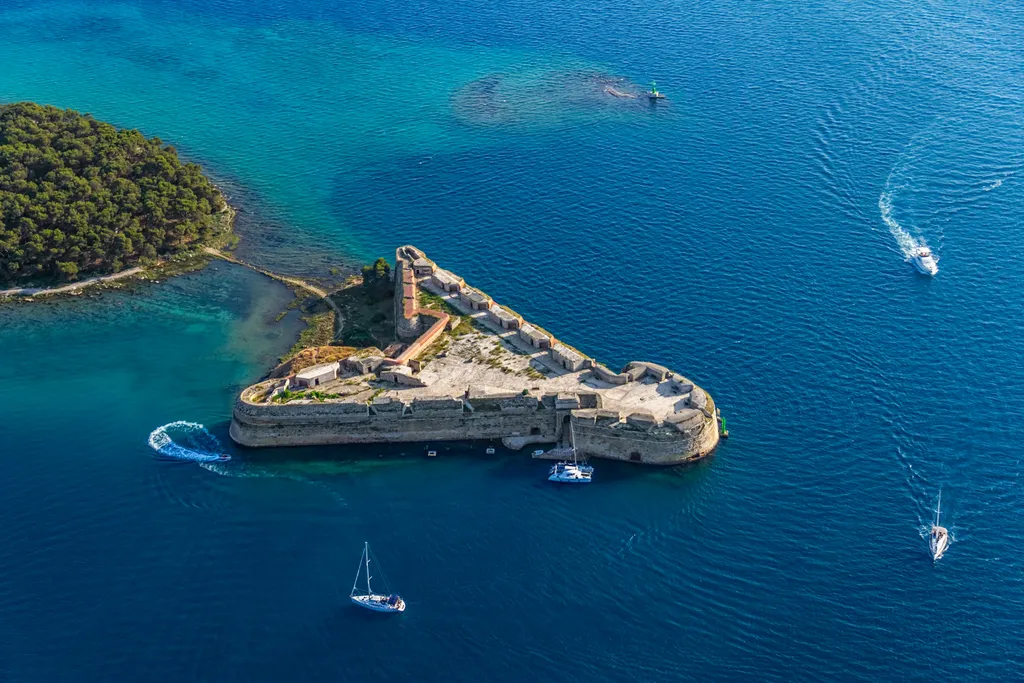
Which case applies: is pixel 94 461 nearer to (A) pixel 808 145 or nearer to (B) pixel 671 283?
(B) pixel 671 283

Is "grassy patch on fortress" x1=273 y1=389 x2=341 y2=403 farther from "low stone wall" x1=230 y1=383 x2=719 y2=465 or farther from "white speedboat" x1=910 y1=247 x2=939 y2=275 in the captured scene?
"white speedboat" x1=910 y1=247 x2=939 y2=275

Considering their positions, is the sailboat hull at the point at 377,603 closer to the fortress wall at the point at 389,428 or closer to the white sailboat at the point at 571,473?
the white sailboat at the point at 571,473

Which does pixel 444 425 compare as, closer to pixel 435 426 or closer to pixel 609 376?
pixel 435 426

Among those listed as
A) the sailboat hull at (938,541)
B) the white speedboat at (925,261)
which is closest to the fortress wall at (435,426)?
the sailboat hull at (938,541)

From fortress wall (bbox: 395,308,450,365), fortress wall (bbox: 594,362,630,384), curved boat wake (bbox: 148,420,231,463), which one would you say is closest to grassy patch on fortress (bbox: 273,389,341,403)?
curved boat wake (bbox: 148,420,231,463)

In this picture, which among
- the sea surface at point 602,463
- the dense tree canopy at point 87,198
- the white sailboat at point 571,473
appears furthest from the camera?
the dense tree canopy at point 87,198

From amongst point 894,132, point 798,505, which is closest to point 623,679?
point 798,505

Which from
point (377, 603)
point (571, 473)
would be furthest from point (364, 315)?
point (377, 603)
